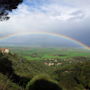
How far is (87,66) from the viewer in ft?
186

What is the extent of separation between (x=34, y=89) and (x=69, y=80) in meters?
37.7

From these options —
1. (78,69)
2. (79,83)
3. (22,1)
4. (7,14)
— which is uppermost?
(22,1)

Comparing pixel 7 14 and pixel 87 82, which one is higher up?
pixel 7 14

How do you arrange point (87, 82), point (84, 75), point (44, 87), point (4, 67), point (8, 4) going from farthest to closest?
point (84, 75) → point (87, 82) → point (4, 67) → point (8, 4) → point (44, 87)

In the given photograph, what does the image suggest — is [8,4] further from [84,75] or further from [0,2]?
[84,75]

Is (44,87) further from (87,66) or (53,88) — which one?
(87,66)

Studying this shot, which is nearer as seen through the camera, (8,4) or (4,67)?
(8,4)

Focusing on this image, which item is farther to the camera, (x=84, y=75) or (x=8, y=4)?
(x=84, y=75)

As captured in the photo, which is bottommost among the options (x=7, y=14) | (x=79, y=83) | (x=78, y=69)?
(x=79, y=83)

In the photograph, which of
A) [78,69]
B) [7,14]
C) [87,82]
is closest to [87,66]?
[78,69]

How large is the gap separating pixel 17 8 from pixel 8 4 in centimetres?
78

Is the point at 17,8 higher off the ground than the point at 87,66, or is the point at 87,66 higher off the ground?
the point at 17,8

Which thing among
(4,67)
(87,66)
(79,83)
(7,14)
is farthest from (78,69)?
(7,14)

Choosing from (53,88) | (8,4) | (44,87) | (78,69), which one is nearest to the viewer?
(44,87)
